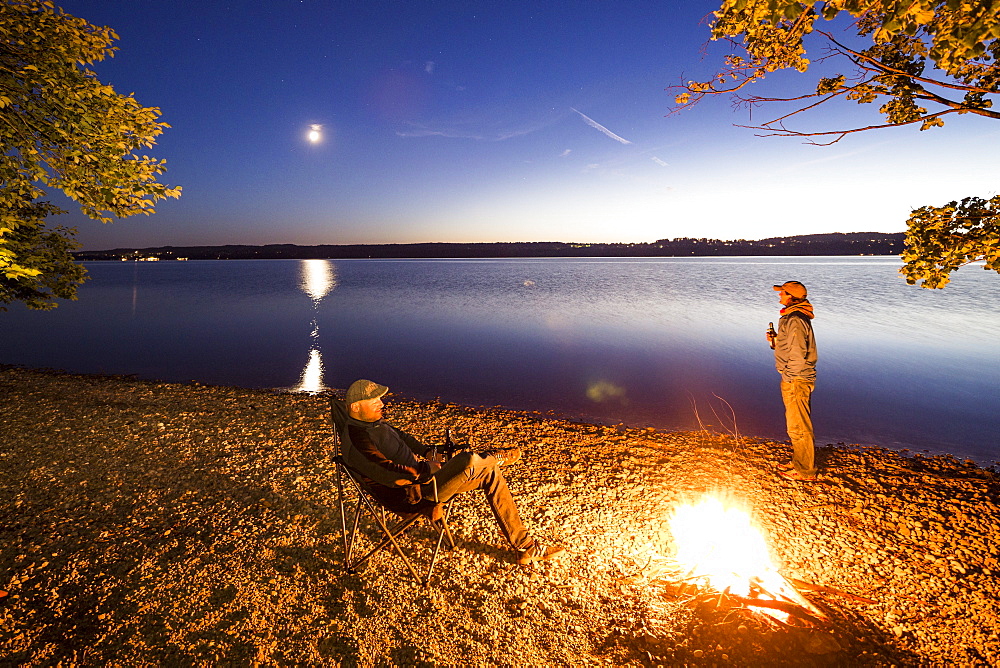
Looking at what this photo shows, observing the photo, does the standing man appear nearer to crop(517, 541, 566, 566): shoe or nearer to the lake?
crop(517, 541, 566, 566): shoe

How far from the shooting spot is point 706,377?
51.5 ft

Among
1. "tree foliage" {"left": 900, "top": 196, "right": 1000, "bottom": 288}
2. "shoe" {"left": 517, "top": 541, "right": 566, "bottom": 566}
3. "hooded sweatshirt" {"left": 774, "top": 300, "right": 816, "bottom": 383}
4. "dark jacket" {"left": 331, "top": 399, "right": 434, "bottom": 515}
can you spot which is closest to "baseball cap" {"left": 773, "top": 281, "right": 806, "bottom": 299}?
"hooded sweatshirt" {"left": 774, "top": 300, "right": 816, "bottom": 383}

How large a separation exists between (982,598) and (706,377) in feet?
40.8

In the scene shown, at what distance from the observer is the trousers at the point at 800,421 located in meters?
5.58

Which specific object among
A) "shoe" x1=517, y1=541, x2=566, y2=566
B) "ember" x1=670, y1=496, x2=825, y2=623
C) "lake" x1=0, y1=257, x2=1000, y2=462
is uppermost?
"ember" x1=670, y1=496, x2=825, y2=623

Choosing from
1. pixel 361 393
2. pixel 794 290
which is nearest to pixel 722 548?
pixel 794 290

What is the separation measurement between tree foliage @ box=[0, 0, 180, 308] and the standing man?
9546 millimetres

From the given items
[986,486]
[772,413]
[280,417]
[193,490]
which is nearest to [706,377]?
[772,413]

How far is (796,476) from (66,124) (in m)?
11.8

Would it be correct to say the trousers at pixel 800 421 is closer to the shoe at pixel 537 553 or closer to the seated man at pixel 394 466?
the shoe at pixel 537 553

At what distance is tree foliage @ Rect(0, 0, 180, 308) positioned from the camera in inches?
248

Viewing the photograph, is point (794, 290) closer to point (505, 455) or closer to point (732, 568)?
point (732, 568)

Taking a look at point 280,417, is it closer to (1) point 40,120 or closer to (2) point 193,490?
(2) point 193,490

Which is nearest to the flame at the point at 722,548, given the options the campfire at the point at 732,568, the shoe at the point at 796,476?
the campfire at the point at 732,568
